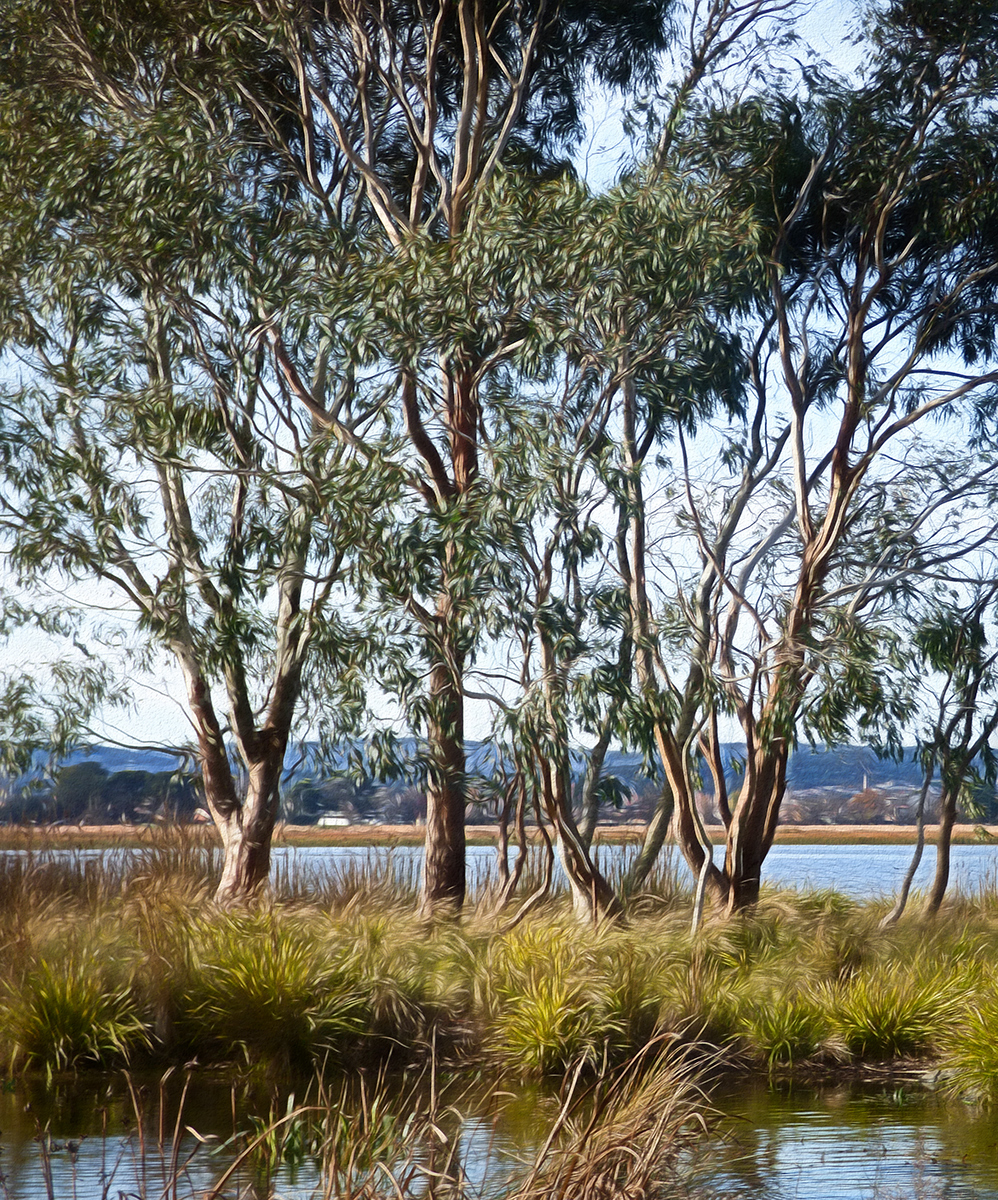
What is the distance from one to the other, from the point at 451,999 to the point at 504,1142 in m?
1.89

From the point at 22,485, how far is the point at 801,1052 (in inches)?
248

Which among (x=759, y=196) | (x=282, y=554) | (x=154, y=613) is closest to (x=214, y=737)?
(x=154, y=613)

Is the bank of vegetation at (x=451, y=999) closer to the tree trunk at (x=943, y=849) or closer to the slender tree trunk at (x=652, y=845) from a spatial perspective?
the slender tree trunk at (x=652, y=845)

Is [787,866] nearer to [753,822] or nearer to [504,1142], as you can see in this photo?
[753,822]

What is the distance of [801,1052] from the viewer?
702cm

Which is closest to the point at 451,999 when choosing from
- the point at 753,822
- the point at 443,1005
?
the point at 443,1005

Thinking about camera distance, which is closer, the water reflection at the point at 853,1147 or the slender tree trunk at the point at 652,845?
the water reflection at the point at 853,1147

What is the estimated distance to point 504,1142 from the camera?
538 cm

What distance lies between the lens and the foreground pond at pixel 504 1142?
189 inches

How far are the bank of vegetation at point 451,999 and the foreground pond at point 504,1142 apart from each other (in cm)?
26

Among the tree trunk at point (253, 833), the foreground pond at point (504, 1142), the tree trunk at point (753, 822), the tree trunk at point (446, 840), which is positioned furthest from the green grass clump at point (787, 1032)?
the tree trunk at point (253, 833)

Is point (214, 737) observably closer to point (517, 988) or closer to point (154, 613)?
point (154, 613)

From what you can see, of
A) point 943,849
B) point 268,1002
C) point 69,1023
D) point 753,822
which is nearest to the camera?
point 69,1023

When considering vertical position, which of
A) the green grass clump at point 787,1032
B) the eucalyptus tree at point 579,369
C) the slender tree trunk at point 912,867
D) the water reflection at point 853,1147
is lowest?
the water reflection at point 853,1147
